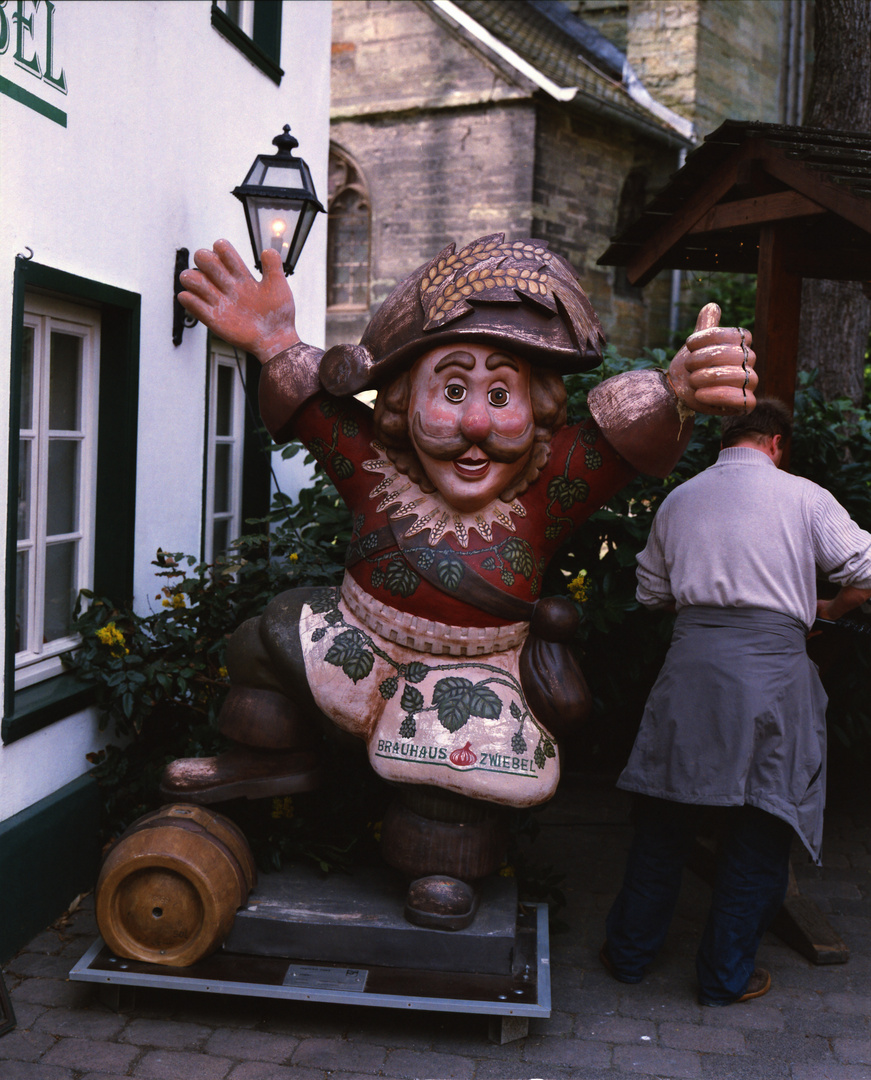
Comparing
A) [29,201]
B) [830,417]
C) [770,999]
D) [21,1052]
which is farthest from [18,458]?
[830,417]

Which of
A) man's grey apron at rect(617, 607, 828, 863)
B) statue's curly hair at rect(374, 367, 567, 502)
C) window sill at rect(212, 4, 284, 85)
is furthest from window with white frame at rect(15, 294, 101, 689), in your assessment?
man's grey apron at rect(617, 607, 828, 863)

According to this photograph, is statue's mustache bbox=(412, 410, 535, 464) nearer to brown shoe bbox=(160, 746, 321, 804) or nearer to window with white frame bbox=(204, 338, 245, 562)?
brown shoe bbox=(160, 746, 321, 804)

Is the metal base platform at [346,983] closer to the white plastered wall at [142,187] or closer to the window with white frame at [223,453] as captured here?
the white plastered wall at [142,187]

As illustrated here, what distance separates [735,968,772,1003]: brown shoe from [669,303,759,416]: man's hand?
1846 millimetres

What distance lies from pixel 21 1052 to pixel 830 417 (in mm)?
3960

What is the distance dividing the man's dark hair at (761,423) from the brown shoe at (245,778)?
5.66ft

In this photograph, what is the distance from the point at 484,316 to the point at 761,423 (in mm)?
1011

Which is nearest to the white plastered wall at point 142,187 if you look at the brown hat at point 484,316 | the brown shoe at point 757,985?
the brown hat at point 484,316

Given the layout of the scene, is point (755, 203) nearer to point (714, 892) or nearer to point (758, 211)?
point (758, 211)

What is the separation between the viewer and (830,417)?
15.8 feet

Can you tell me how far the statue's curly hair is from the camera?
10.5 feet

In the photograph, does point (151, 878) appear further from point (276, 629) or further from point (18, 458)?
point (18, 458)

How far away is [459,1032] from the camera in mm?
3188

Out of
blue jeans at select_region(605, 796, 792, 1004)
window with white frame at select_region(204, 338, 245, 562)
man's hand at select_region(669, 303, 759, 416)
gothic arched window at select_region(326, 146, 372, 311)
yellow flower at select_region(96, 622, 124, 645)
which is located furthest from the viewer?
gothic arched window at select_region(326, 146, 372, 311)
